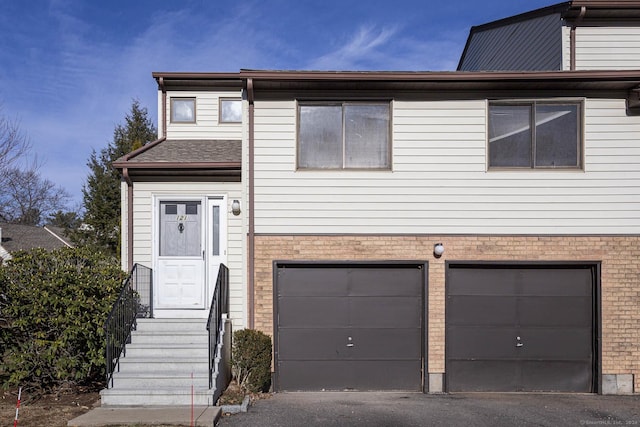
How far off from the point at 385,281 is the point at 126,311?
455 cm

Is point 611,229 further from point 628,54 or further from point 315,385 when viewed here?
point 315,385

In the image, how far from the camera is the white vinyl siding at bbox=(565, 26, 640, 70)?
9805mm

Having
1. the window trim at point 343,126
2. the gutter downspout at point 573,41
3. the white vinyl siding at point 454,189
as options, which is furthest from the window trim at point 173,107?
the gutter downspout at point 573,41

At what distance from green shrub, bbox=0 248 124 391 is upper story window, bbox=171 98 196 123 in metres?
5.43

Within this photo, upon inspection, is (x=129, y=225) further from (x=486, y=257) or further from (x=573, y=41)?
(x=573, y=41)

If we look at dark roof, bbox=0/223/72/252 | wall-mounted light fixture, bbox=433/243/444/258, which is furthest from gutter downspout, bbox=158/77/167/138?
dark roof, bbox=0/223/72/252

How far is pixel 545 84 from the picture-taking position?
28.7ft

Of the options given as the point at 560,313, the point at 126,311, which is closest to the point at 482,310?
the point at 560,313

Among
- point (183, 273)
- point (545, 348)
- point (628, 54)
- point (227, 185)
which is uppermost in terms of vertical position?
point (628, 54)

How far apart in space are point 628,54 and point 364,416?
870 centimetres

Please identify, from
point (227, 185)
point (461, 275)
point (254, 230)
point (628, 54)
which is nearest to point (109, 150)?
point (227, 185)

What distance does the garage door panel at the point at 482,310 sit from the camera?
29.0 ft

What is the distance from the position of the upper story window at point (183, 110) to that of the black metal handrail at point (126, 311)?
15.0 feet

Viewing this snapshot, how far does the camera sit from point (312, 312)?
8.90 metres
